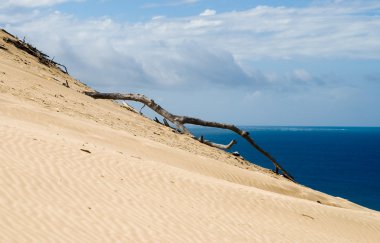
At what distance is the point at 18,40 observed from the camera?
33219 millimetres

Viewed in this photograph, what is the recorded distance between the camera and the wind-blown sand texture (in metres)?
8.73

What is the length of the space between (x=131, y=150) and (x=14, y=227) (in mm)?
9187

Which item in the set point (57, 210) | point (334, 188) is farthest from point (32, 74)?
point (334, 188)

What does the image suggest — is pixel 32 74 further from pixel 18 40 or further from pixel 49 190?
pixel 49 190

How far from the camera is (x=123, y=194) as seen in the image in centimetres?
1092

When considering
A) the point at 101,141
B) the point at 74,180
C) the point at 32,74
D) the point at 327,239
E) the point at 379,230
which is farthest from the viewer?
the point at 32,74

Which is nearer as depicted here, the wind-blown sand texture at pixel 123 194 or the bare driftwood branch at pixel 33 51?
the wind-blown sand texture at pixel 123 194

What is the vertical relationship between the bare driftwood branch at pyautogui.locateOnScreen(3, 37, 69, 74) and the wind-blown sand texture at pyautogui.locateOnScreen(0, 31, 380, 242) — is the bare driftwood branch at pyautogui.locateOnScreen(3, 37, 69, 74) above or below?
above

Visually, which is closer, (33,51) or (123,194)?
(123,194)

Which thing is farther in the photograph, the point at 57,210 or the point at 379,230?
the point at 379,230

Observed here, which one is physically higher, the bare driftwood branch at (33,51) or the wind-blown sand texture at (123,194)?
the bare driftwood branch at (33,51)

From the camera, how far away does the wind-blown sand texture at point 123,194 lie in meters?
8.73

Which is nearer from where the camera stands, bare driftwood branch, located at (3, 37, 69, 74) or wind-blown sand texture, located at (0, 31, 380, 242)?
wind-blown sand texture, located at (0, 31, 380, 242)

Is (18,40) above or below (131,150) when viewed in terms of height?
above
